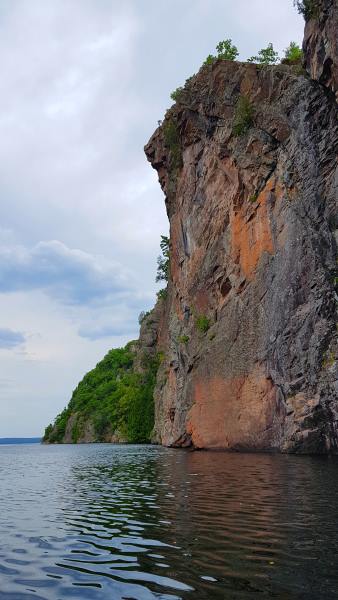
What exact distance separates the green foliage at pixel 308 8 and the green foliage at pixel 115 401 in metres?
55.7

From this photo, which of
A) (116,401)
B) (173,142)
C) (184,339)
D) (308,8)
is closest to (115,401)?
(116,401)

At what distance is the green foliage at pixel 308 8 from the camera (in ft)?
113

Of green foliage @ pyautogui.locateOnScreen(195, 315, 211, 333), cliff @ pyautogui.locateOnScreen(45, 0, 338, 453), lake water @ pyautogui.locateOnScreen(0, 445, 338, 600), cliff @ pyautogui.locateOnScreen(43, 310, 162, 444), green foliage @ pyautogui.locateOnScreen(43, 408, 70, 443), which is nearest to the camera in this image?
lake water @ pyautogui.locateOnScreen(0, 445, 338, 600)

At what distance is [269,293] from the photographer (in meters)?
40.3

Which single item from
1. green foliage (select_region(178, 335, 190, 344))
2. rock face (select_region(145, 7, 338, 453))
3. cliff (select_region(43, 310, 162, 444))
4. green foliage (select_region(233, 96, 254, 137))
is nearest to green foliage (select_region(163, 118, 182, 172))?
rock face (select_region(145, 7, 338, 453))

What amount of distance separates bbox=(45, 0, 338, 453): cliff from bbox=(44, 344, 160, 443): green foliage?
28070 mm

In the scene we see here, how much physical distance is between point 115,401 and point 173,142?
2592 inches

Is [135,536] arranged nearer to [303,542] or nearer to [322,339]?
[303,542]

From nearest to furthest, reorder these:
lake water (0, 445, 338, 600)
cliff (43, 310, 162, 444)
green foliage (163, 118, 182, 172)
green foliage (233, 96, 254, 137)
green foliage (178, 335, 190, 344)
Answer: lake water (0, 445, 338, 600), green foliage (233, 96, 254, 137), green foliage (178, 335, 190, 344), green foliage (163, 118, 182, 172), cliff (43, 310, 162, 444)

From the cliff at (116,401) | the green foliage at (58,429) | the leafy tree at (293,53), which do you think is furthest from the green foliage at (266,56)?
the green foliage at (58,429)

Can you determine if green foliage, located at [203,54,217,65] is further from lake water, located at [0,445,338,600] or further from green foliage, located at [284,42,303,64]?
lake water, located at [0,445,338,600]

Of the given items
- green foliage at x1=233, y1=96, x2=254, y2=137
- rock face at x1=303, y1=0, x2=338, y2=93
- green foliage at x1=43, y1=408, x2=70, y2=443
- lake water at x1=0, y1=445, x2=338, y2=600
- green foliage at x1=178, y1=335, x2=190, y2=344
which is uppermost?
green foliage at x1=233, y1=96, x2=254, y2=137

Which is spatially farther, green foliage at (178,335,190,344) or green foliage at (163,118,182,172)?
green foliage at (163,118,182,172)

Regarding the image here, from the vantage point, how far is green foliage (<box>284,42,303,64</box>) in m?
47.4
